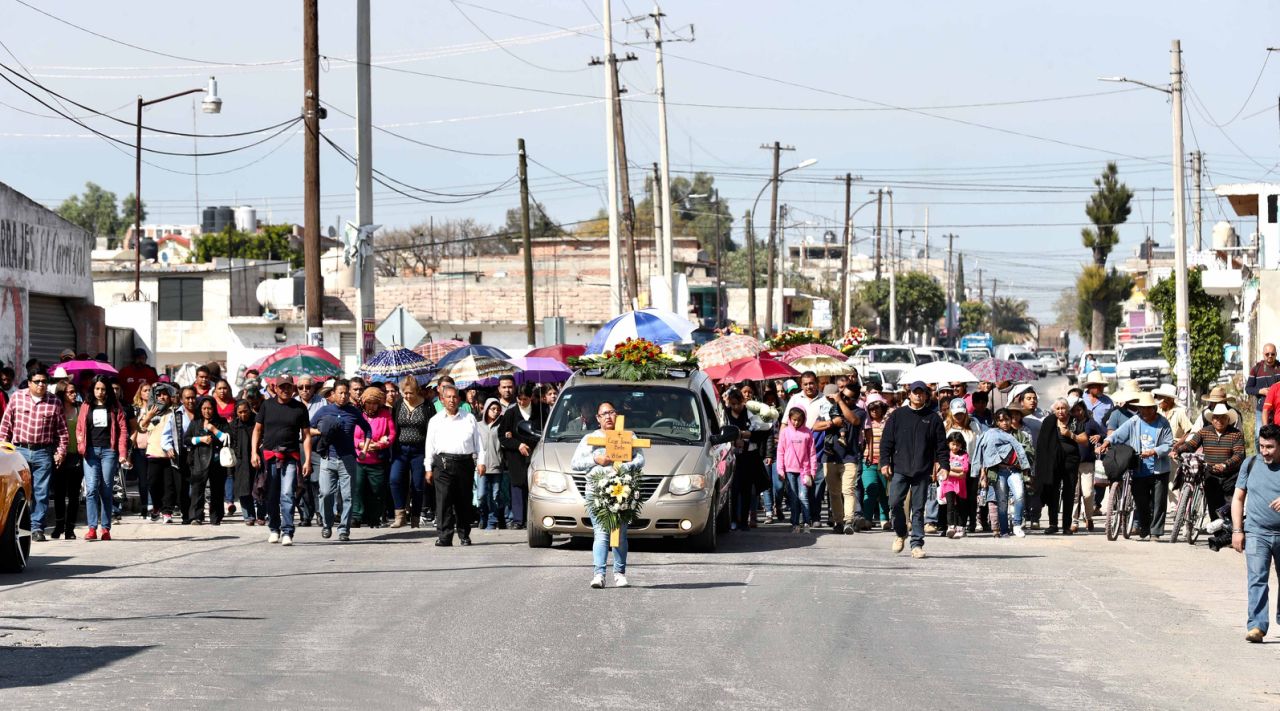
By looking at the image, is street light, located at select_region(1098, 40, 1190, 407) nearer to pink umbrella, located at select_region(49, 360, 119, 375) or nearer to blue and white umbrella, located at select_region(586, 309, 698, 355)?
blue and white umbrella, located at select_region(586, 309, 698, 355)

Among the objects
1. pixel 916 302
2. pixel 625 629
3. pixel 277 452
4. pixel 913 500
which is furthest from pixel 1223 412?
pixel 916 302

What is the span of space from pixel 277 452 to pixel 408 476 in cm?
266

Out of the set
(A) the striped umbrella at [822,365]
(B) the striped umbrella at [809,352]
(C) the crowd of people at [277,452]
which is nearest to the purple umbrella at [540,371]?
(C) the crowd of people at [277,452]

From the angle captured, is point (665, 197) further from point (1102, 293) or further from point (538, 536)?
point (1102, 293)

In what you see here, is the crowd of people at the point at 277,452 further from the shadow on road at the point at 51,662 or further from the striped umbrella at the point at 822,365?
the striped umbrella at the point at 822,365

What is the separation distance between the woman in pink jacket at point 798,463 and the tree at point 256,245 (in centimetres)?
7458

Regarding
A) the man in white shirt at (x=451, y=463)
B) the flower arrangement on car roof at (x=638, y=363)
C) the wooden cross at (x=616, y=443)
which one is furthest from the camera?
the flower arrangement on car roof at (x=638, y=363)

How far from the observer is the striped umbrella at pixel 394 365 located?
27.2 meters

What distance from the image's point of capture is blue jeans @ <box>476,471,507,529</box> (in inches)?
834

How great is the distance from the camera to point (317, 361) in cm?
2630

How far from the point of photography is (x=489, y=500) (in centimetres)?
2123

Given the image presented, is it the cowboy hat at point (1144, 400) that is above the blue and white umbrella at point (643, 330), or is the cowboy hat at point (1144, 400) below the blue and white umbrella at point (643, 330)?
below

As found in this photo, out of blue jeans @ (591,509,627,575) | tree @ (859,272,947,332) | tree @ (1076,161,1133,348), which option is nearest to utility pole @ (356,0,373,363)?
blue jeans @ (591,509,627,575)

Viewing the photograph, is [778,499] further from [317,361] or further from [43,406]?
[43,406]
